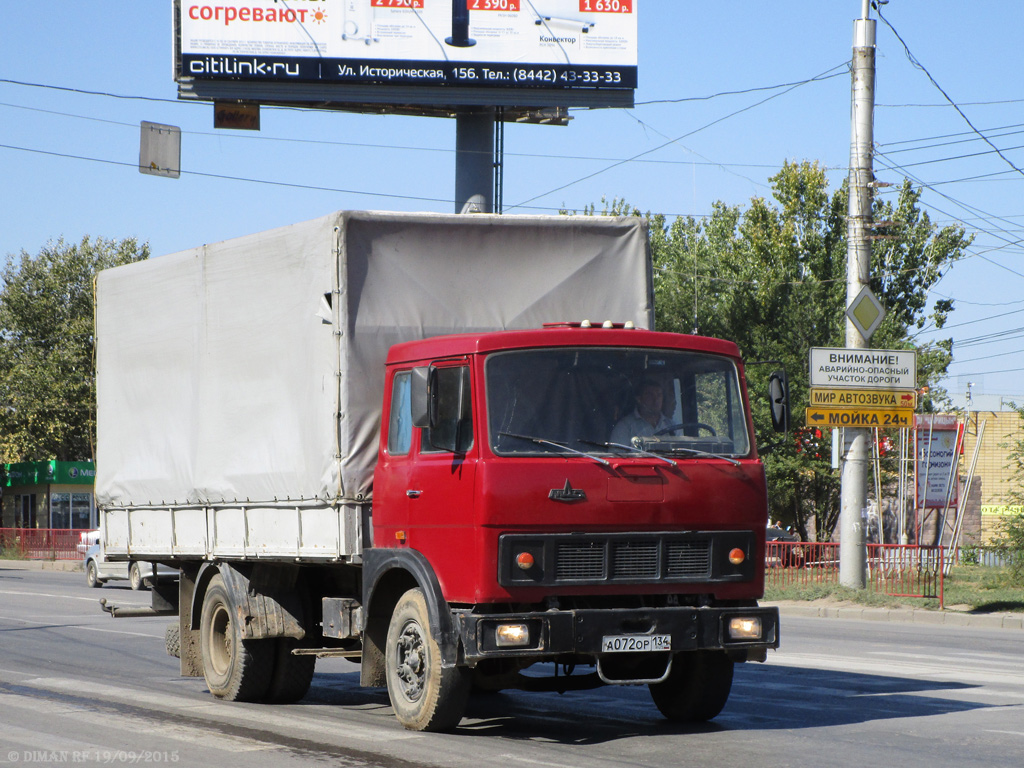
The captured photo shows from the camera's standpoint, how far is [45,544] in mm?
42531

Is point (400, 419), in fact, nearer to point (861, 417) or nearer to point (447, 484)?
point (447, 484)

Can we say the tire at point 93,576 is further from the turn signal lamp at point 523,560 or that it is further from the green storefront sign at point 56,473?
the turn signal lamp at point 523,560

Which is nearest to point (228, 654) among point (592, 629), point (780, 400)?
point (592, 629)

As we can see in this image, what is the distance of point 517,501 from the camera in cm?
780

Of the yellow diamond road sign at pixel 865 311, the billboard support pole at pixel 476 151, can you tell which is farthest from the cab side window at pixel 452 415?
the billboard support pole at pixel 476 151

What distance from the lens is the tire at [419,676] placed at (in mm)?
8102

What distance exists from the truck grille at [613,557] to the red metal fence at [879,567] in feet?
46.9

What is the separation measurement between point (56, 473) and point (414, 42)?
23325 millimetres

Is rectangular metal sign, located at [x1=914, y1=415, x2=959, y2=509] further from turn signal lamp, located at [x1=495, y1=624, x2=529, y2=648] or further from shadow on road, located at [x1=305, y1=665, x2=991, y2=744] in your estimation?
turn signal lamp, located at [x1=495, y1=624, x2=529, y2=648]

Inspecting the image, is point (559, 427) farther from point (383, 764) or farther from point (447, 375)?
point (383, 764)

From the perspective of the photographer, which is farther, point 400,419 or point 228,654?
point 228,654

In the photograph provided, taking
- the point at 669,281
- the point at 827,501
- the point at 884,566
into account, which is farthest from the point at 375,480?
the point at 669,281

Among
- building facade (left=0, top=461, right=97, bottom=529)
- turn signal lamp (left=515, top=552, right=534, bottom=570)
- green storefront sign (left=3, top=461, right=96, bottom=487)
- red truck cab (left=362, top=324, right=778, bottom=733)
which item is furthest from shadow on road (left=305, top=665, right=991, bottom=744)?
building facade (left=0, top=461, right=97, bottom=529)

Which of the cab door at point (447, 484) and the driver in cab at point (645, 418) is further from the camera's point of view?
the driver in cab at point (645, 418)
